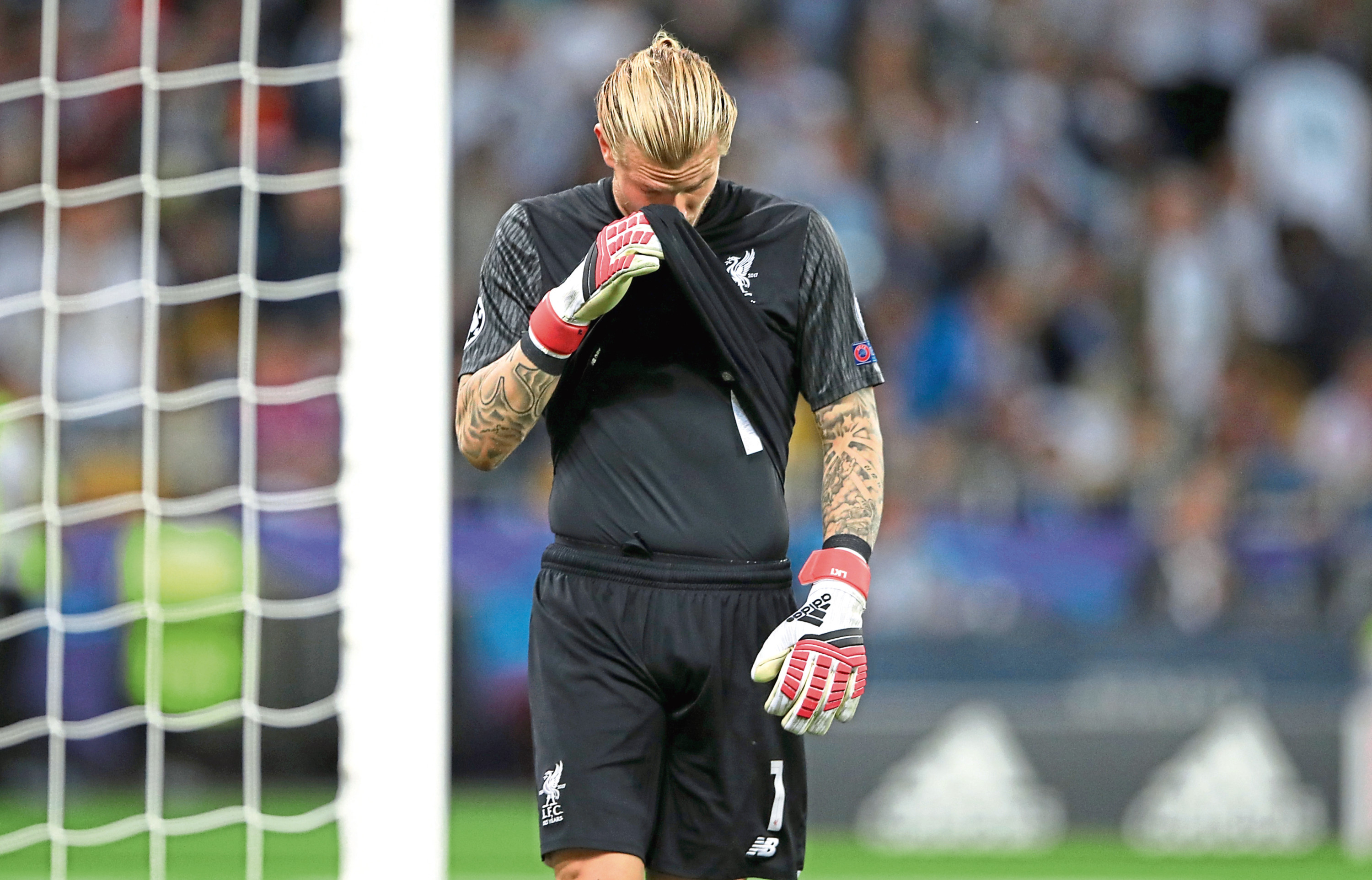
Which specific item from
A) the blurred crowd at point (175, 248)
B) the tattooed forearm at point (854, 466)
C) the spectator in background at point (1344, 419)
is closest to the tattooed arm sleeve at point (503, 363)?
the tattooed forearm at point (854, 466)

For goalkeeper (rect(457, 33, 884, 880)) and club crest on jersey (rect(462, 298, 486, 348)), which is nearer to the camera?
goalkeeper (rect(457, 33, 884, 880))

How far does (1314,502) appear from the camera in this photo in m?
7.96

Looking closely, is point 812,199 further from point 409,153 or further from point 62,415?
point 409,153

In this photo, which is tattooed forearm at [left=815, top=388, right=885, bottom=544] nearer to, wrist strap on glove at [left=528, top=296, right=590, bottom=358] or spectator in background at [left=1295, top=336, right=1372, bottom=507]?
wrist strap on glove at [left=528, top=296, right=590, bottom=358]

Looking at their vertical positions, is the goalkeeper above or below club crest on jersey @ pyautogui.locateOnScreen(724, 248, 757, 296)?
below

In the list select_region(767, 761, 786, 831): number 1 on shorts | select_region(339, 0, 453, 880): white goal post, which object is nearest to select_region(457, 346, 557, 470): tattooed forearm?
select_region(339, 0, 453, 880): white goal post

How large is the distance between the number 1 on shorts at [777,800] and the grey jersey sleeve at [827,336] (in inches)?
24.0

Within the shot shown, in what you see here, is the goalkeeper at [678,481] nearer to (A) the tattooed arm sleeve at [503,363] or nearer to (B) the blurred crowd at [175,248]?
(A) the tattooed arm sleeve at [503,363]

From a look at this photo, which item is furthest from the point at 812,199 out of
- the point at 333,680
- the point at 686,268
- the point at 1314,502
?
the point at 686,268

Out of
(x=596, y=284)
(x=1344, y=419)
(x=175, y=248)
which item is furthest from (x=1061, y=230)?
(x=596, y=284)

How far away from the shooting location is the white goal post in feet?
11.1

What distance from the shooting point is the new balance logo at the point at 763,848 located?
9.78 feet

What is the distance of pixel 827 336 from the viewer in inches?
120

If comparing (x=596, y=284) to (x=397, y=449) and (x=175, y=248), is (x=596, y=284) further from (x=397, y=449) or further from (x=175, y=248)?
(x=175, y=248)
